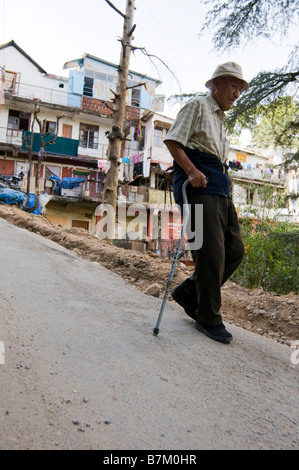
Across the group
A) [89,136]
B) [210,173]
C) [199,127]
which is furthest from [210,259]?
[89,136]

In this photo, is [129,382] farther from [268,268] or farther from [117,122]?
[117,122]

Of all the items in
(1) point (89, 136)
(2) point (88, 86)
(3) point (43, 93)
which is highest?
(2) point (88, 86)

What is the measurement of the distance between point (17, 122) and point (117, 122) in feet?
63.0

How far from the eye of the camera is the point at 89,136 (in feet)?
84.8

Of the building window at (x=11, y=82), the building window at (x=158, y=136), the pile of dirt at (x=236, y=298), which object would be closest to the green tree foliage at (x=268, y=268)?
the pile of dirt at (x=236, y=298)

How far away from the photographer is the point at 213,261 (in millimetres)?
2254

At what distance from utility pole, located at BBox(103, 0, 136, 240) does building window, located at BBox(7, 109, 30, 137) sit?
57.7ft

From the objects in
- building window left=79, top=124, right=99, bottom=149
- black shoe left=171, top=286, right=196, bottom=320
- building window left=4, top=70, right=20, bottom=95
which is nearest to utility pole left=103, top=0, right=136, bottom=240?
black shoe left=171, top=286, right=196, bottom=320

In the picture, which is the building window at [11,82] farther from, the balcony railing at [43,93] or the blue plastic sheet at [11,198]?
the blue plastic sheet at [11,198]

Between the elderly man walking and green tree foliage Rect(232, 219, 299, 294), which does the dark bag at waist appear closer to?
the elderly man walking

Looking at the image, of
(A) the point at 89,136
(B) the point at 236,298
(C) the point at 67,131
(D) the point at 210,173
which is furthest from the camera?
(A) the point at 89,136

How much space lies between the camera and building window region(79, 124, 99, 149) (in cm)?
2564

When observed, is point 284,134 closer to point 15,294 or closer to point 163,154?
point 15,294

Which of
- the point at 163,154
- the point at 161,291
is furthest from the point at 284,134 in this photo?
the point at 163,154
